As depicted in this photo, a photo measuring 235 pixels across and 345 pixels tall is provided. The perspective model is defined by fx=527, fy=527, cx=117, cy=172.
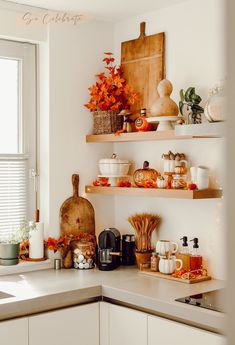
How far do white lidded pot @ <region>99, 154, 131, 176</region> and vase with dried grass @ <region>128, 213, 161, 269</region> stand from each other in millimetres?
308

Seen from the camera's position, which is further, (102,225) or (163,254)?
(102,225)

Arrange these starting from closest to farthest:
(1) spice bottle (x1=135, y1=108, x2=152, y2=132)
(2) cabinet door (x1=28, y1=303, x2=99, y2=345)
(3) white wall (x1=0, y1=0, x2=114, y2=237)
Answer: (2) cabinet door (x1=28, y1=303, x2=99, y2=345)
(1) spice bottle (x1=135, y1=108, x2=152, y2=132)
(3) white wall (x1=0, y1=0, x2=114, y2=237)

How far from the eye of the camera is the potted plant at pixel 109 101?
3.34 m

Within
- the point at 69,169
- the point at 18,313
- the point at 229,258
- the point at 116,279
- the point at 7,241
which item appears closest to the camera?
the point at 229,258

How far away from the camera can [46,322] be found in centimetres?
253

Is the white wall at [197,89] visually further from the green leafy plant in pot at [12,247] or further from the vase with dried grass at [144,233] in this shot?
the green leafy plant in pot at [12,247]

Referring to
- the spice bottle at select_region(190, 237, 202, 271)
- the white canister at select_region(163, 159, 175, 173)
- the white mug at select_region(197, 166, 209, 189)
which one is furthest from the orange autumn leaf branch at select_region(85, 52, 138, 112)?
the spice bottle at select_region(190, 237, 202, 271)

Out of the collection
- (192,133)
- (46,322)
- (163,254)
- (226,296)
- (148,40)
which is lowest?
(46,322)

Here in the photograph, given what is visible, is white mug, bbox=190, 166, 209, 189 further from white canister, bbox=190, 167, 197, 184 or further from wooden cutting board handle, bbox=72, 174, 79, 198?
wooden cutting board handle, bbox=72, 174, 79, 198

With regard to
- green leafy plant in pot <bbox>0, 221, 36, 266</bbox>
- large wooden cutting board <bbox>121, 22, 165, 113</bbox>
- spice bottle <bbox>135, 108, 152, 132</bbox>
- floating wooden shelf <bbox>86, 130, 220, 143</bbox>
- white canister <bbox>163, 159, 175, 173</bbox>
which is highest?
large wooden cutting board <bbox>121, 22, 165, 113</bbox>

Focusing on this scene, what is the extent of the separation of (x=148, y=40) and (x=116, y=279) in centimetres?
149

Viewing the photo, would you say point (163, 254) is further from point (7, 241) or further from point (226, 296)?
point (226, 296)

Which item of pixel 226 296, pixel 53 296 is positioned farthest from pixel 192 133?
pixel 226 296

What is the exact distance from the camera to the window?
10.6 feet
